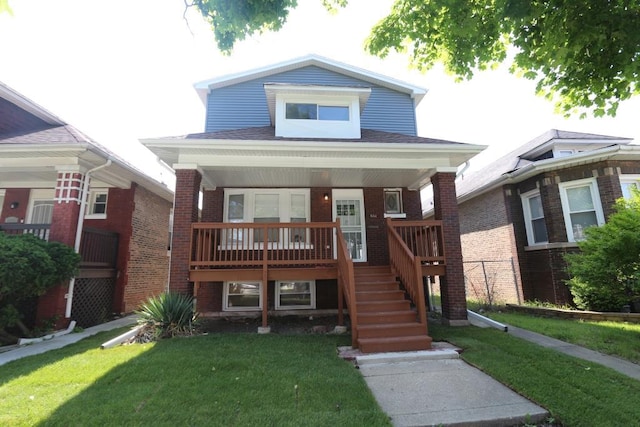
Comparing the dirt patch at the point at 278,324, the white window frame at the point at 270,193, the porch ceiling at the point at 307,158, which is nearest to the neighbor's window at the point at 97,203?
the porch ceiling at the point at 307,158

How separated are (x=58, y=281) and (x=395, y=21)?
8710 mm

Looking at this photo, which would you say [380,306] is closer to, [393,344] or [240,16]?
[393,344]

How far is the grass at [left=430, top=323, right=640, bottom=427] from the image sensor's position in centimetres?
318

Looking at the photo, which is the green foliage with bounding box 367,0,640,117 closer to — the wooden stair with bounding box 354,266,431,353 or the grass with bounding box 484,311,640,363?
the grass with bounding box 484,311,640,363

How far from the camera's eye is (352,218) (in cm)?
970

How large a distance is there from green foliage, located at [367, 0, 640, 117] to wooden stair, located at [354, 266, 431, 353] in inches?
171

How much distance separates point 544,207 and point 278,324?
888cm

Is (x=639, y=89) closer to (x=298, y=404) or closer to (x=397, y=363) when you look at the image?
(x=397, y=363)

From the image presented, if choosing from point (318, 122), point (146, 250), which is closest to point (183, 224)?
point (318, 122)

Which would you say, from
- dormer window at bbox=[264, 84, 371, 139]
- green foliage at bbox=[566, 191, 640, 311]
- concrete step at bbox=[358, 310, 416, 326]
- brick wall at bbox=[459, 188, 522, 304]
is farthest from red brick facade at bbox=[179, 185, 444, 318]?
green foliage at bbox=[566, 191, 640, 311]

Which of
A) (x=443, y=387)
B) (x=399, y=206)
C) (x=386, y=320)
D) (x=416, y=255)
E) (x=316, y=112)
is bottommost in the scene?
(x=443, y=387)

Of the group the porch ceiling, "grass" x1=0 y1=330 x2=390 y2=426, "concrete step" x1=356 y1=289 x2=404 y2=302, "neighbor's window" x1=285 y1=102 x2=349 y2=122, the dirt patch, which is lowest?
"grass" x1=0 y1=330 x2=390 y2=426

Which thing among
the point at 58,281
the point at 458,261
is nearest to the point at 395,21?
the point at 458,261

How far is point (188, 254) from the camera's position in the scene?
6.96 metres
